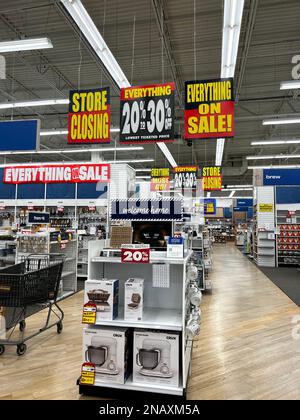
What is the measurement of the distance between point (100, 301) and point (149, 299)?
0.60m

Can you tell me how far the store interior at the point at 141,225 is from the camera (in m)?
2.70

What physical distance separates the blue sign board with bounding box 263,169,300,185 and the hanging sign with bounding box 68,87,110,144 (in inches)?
324

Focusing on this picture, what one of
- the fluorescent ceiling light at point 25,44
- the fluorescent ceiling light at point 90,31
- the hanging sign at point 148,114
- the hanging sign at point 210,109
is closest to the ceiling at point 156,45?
the fluorescent ceiling light at point 90,31

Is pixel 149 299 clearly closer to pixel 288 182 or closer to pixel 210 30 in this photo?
pixel 210 30

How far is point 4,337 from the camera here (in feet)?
13.0

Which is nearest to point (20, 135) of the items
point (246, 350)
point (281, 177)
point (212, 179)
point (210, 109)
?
point (210, 109)

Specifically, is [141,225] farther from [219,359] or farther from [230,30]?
[230,30]

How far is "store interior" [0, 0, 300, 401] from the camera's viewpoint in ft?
8.84

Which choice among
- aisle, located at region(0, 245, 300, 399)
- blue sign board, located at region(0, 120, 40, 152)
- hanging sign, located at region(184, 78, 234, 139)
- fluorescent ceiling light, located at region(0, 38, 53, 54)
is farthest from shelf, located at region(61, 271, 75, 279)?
fluorescent ceiling light, located at region(0, 38, 53, 54)

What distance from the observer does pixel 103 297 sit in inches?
106

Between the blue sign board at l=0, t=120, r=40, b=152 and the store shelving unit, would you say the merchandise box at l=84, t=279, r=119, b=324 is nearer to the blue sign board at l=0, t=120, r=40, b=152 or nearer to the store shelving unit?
the store shelving unit

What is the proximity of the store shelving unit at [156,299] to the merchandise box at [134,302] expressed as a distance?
0.17ft
